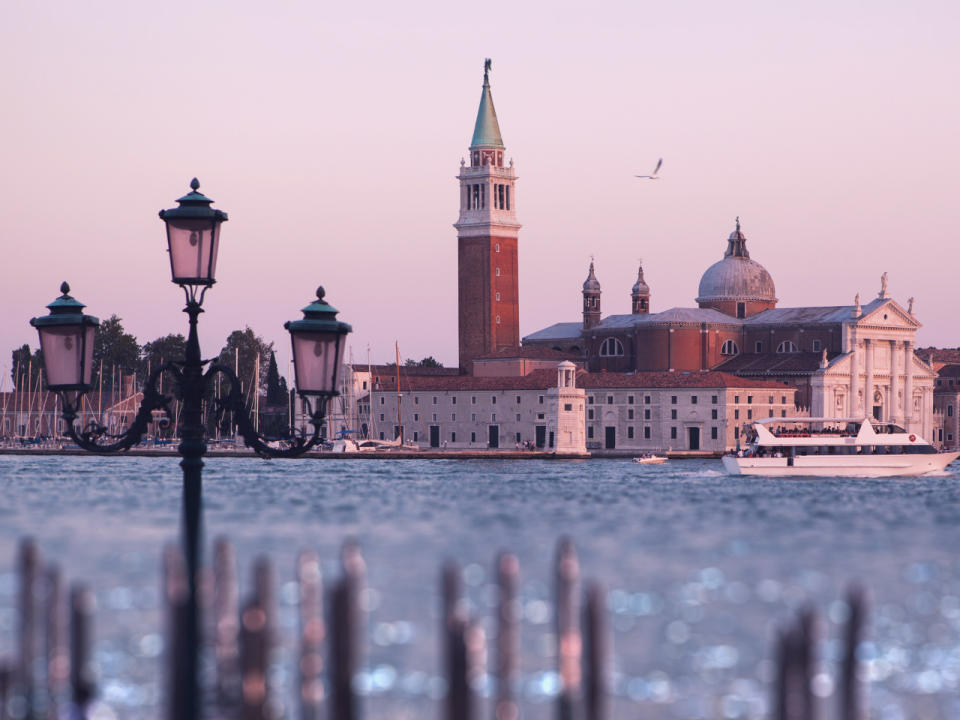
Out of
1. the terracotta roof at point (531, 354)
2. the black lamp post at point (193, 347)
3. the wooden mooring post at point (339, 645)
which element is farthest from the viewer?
the terracotta roof at point (531, 354)

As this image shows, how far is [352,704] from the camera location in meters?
7.12

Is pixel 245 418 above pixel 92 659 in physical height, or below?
above

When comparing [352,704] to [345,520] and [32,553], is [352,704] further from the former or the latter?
[345,520]

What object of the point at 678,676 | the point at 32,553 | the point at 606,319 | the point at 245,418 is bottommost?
the point at 678,676

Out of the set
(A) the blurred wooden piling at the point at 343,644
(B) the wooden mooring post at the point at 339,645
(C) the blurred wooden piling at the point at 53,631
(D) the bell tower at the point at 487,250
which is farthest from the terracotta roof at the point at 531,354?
(A) the blurred wooden piling at the point at 343,644

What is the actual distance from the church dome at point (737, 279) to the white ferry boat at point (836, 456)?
1071 inches

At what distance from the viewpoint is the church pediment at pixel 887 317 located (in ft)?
262

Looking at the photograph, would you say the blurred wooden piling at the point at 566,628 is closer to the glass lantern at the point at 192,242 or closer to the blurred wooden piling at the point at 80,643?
the blurred wooden piling at the point at 80,643

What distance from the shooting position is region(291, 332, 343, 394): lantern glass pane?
9.46m

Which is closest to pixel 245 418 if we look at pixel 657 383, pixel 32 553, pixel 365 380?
pixel 32 553

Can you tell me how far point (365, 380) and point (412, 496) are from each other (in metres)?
46.4

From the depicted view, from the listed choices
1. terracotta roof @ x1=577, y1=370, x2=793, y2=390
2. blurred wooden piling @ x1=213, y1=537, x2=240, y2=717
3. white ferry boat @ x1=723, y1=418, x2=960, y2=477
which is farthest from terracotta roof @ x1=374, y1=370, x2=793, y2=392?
blurred wooden piling @ x1=213, y1=537, x2=240, y2=717

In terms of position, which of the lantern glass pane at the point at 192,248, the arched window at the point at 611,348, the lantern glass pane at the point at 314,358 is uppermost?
the arched window at the point at 611,348

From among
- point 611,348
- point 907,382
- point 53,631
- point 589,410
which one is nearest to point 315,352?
point 53,631
